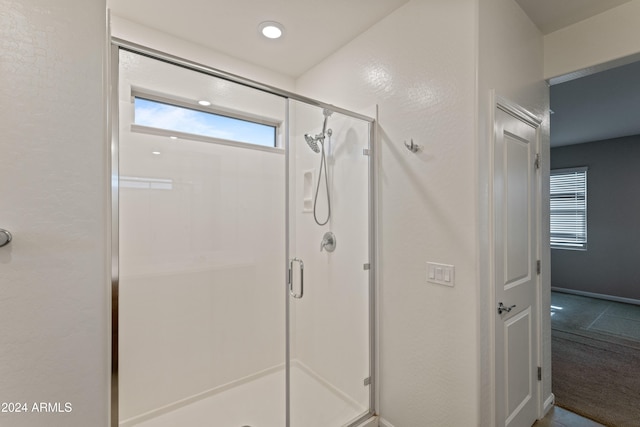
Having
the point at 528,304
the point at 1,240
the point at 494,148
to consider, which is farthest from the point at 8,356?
the point at 528,304

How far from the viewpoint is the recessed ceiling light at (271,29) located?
2072mm

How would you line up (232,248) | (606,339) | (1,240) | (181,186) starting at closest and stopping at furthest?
(1,240) → (181,186) → (232,248) → (606,339)

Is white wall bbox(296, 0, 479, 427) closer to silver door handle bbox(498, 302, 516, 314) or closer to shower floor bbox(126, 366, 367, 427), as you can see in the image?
silver door handle bbox(498, 302, 516, 314)

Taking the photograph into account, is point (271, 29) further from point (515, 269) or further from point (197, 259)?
point (515, 269)

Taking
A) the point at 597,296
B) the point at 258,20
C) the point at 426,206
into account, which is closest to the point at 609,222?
the point at 597,296

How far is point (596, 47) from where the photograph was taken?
1909 mm

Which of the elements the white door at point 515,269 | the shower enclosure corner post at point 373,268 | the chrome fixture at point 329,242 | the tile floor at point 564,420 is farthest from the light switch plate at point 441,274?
the tile floor at point 564,420

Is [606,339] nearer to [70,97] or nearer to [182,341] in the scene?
[182,341]

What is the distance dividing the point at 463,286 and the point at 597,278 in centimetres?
551

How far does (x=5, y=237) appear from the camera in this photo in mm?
763

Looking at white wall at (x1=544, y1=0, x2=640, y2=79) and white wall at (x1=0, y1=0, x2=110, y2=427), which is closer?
white wall at (x1=0, y1=0, x2=110, y2=427)

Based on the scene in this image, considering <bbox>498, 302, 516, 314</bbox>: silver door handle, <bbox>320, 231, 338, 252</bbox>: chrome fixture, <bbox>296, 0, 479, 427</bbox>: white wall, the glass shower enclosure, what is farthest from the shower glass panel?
<bbox>498, 302, 516, 314</bbox>: silver door handle

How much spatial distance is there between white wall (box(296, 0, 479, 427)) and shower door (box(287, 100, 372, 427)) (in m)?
0.17

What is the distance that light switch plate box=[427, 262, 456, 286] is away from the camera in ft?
5.36
